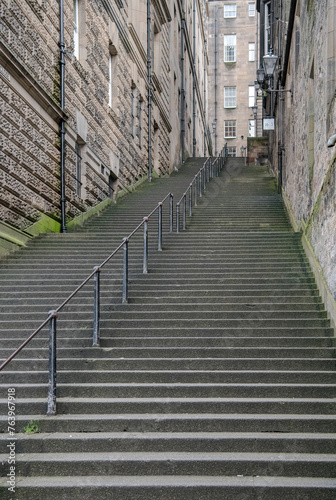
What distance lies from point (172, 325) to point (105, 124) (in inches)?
500

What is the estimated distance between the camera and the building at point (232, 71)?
58.5 m

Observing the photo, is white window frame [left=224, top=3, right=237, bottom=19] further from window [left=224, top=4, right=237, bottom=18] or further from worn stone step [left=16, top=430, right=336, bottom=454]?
Result: worn stone step [left=16, top=430, right=336, bottom=454]

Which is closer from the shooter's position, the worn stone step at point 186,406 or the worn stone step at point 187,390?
the worn stone step at point 186,406

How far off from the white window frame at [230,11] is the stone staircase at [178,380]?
5346 cm

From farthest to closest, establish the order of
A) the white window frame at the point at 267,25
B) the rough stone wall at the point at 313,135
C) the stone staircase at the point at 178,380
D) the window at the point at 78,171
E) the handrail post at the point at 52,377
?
1. the white window frame at the point at 267,25
2. the window at the point at 78,171
3. the rough stone wall at the point at 313,135
4. the handrail post at the point at 52,377
5. the stone staircase at the point at 178,380

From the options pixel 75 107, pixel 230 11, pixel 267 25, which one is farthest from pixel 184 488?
pixel 230 11

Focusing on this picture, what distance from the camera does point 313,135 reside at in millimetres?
12328

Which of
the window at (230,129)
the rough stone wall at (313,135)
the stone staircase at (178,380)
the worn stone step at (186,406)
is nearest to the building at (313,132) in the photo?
the rough stone wall at (313,135)

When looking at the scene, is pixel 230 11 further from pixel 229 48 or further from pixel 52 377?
pixel 52 377

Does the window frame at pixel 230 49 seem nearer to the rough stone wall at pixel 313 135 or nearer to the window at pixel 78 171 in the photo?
the rough stone wall at pixel 313 135

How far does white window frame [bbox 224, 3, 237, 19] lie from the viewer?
60375 mm

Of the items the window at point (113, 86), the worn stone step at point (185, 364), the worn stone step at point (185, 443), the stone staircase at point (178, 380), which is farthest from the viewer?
the window at point (113, 86)

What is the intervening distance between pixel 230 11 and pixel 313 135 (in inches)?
2073

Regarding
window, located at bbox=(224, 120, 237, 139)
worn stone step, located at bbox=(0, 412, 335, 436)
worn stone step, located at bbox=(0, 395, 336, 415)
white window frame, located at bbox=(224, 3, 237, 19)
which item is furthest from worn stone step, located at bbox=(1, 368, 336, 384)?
white window frame, located at bbox=(224, 3, 237, 19)
